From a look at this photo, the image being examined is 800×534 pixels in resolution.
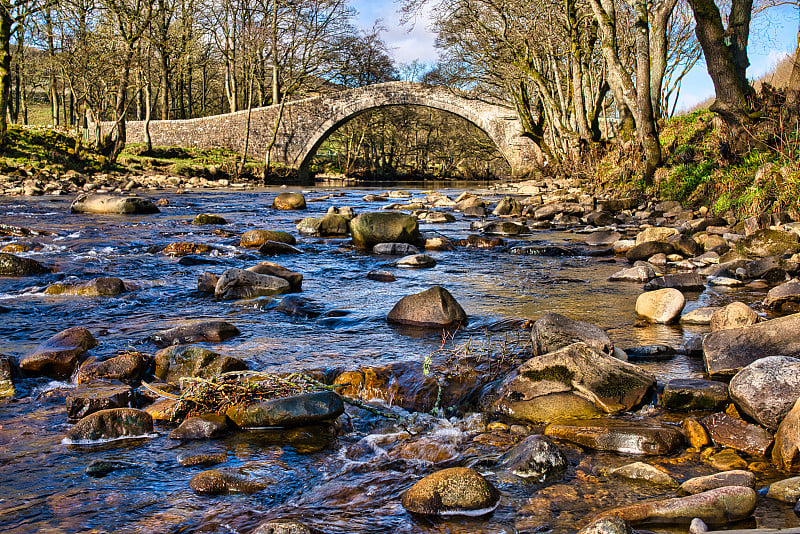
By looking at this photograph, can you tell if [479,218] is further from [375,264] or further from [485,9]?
[485,9]

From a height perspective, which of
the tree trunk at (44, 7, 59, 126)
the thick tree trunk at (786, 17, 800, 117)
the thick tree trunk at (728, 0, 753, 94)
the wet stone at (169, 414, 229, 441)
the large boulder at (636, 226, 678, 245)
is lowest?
the wet stone at (169, 414, 229, 441)

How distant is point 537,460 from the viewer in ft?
8.77

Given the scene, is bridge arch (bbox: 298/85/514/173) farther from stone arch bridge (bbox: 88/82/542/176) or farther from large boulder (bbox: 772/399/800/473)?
large boulder (bbox: 772/399/800/473)

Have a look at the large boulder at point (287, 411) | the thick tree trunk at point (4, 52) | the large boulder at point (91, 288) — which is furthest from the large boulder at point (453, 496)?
the thick tree trunk at point (4, 52)

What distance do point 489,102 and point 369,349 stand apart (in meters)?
28.6

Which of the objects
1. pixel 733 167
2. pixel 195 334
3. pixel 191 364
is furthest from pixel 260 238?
pixel 733 167

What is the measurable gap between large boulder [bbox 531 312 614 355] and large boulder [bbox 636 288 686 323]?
44.8 inches

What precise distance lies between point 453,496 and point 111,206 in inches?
506

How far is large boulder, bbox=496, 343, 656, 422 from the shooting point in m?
3.26

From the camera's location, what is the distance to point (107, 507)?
7.86 feet

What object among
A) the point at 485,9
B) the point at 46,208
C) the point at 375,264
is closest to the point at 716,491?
the point at 375,264

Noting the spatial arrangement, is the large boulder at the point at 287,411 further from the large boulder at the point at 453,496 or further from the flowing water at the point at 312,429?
the large boulder at the point at 453,496

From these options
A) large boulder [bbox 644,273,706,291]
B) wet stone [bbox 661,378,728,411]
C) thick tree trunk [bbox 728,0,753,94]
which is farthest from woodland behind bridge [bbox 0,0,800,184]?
wet stone [bbox 661,378,728,411]

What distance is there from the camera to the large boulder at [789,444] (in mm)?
2541
